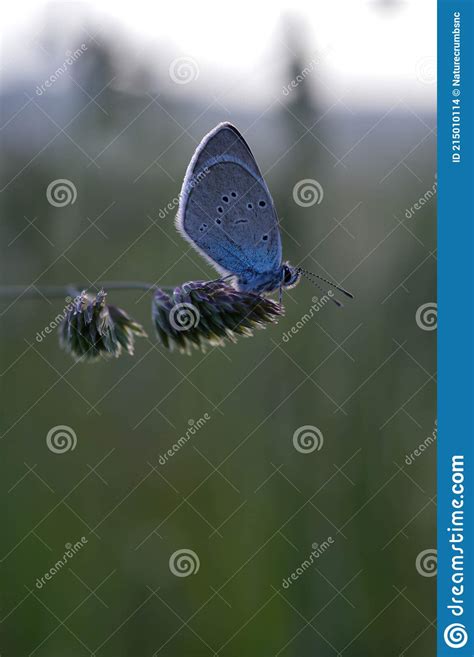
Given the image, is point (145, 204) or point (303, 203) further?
point (145, 204)

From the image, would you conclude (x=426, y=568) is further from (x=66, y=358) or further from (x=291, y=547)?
(x=66, y=358)

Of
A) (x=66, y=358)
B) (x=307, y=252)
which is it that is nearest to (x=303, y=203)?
(x=307, y=252)

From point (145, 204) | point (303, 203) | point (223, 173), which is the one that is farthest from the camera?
point (145, 204)

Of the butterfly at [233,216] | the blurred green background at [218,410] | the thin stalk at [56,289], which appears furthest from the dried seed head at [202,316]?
the blurred green background at [218,410]

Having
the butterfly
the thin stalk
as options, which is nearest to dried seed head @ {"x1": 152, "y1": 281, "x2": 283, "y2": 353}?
the thin stalk

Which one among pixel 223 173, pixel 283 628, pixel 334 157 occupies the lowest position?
pixel 283 628

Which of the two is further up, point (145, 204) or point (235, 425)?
point (145, 204)
